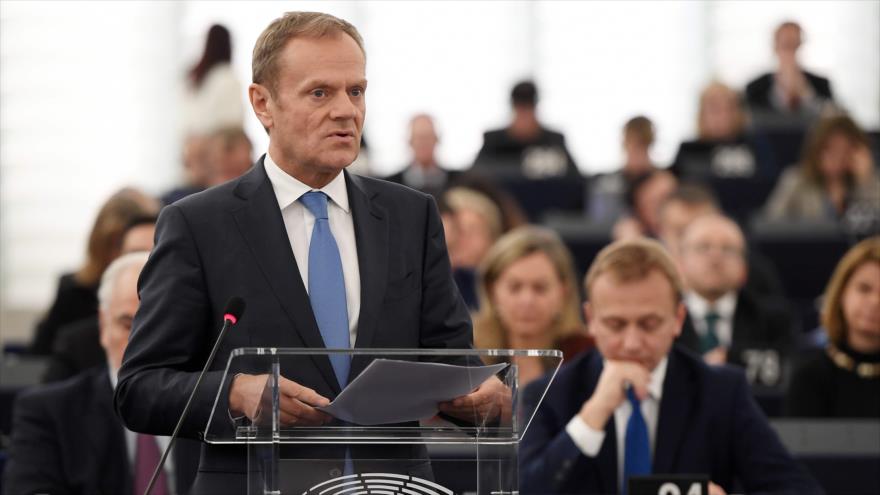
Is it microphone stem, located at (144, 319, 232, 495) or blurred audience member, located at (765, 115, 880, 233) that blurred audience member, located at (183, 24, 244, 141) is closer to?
blurred audience member, located at (765, 115, 880, 233)

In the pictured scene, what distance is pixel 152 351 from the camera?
272 cm

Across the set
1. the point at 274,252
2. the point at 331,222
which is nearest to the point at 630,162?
the point at 331,222

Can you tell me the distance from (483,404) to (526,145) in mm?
8578

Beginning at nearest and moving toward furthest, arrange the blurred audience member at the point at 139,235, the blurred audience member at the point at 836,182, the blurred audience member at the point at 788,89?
the blurred audience member at the point at 139,235 < the blurred audience member at the point at 836,182 < the blurred audience member at the point at 788,89

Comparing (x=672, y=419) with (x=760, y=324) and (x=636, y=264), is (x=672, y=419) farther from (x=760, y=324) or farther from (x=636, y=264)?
(x=760, y=324)

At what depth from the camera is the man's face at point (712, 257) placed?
715cm

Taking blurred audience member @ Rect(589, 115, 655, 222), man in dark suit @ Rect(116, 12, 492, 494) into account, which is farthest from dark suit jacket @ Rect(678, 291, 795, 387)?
man in dark suit @ Rect(116, 12, 492, 494)

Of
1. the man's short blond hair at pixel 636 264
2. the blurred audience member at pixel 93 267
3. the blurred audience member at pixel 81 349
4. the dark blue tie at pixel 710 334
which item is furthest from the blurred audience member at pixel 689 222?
the man's short blond hair at pixel 636 264

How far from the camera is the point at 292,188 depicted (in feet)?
9.41

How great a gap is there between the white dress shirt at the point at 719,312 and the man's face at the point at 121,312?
126 inches

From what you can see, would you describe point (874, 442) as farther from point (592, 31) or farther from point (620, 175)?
point (592, 31)

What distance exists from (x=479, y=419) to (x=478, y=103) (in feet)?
40.1

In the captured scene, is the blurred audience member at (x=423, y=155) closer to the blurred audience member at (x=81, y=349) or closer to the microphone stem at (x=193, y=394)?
the blurred audience member at (x=81, y=349)

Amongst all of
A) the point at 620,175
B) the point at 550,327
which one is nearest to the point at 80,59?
the point at 620,175
